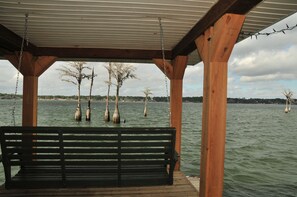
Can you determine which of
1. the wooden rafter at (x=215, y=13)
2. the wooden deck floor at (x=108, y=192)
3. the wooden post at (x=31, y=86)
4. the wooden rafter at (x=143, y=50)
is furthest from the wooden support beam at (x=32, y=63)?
the wooden rafter at (x=215, y=13)

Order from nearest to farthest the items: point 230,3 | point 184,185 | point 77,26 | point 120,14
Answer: point 230,3 < point 120,14 < point 77,26 < point 184,185

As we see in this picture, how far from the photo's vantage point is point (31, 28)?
191 inches

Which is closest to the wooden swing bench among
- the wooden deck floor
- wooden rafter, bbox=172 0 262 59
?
the wooden deck floor

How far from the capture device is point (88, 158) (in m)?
4.44

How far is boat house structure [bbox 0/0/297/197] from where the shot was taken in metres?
3.48

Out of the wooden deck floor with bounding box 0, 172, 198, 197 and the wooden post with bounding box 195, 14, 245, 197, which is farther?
the wooden deck floor with bounding box 0, 172, 198, 197

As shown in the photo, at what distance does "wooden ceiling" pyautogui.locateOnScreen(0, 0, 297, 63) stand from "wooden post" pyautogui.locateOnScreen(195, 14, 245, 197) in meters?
0.34

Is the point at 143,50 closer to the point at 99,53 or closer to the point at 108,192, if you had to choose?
the point at 99,53

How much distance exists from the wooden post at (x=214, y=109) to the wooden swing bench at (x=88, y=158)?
2.49 ft

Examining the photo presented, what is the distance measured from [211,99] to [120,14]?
5.56 feet

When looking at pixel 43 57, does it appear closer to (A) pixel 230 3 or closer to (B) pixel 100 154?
(B) pixel 100 154

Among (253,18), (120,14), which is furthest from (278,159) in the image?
(120,14)

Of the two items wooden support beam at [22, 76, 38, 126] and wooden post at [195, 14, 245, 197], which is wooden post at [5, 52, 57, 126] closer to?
wooden support beam at [22, 76, 38, 126]

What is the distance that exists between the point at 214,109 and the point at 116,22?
1988 mm
